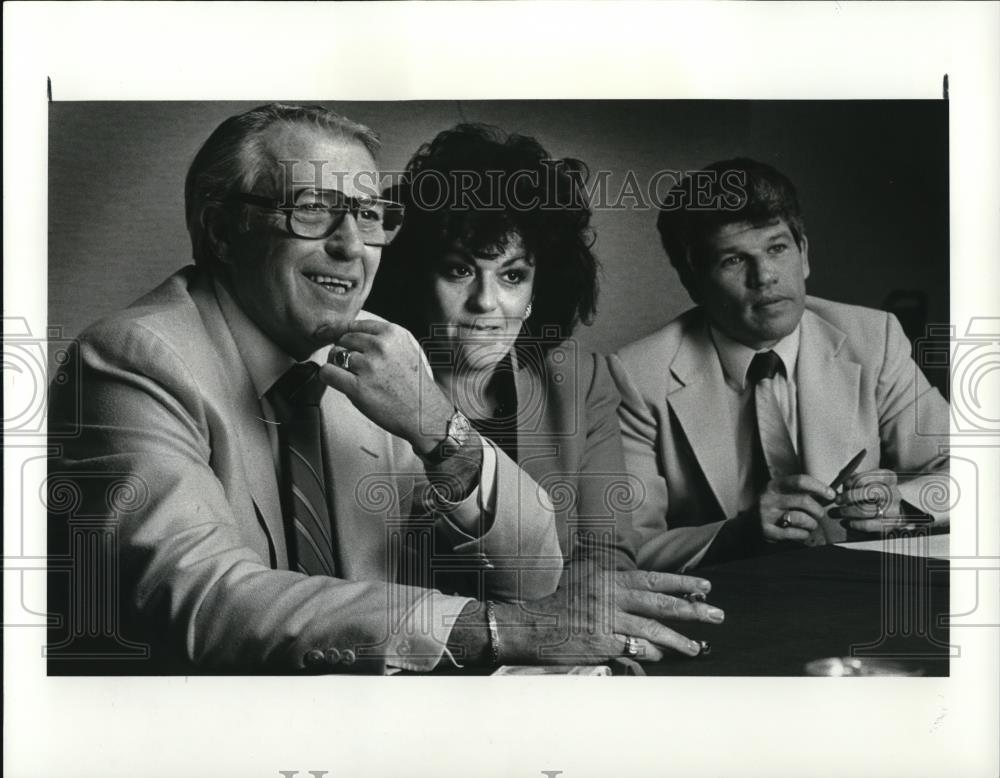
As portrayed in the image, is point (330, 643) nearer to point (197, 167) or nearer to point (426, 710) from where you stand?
point (426, 710)

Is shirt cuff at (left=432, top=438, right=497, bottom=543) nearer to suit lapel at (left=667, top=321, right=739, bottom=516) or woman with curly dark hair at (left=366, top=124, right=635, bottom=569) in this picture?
woman with curly dark hair at (left=366, top=124, right=635, bottom=569)

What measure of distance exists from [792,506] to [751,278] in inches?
31.8

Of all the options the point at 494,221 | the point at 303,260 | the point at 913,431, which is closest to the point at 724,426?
the point at 913,431

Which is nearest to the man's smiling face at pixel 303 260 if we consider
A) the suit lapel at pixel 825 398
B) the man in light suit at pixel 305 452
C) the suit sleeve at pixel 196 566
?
the man in light suit at pixel 305 452

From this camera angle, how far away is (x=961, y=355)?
3.97 meters

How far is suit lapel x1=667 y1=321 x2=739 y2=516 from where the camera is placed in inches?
156

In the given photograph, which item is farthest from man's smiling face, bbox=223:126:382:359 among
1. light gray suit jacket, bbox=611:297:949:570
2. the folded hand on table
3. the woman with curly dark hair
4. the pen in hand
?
the pen in hand

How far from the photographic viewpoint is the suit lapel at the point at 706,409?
3.95 m

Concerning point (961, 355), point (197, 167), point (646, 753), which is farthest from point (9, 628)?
point (961, 355)

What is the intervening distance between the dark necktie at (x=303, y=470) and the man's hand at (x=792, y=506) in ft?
4.96

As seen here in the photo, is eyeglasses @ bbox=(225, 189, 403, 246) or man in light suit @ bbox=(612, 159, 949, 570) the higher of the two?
eyeglasses @ bbox=(225, 189, 403, 246)

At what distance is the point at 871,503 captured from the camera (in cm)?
397

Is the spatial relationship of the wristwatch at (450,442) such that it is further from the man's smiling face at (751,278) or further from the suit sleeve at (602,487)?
the man's smiling face at (751,278)

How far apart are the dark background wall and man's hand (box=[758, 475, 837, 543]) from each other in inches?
26.8
